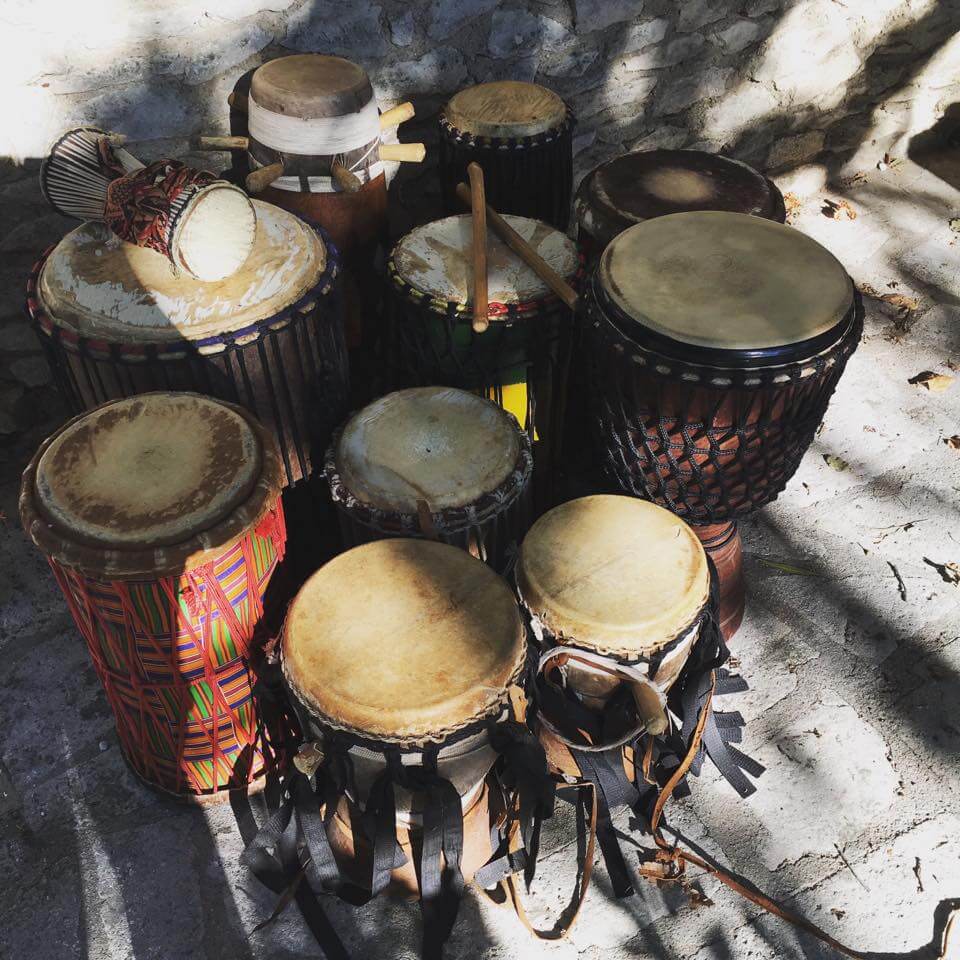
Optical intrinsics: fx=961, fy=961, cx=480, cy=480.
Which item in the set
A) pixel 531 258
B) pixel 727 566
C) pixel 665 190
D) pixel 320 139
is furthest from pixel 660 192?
pixel 727 566

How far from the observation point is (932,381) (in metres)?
3.36

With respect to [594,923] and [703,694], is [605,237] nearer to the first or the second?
[703,694]

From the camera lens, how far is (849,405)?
3311mm

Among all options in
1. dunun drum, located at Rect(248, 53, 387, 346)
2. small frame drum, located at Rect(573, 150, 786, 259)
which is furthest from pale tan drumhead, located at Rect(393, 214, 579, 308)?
dunun drum, located at Rect(248, 53, 387, 346)

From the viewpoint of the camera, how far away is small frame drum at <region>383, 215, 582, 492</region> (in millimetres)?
2443

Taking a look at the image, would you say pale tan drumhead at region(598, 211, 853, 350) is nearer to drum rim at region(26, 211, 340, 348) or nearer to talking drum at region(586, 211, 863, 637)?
talking drum at region(586, 211, 863, 637)

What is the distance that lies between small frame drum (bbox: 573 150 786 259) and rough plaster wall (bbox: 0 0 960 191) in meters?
0.73

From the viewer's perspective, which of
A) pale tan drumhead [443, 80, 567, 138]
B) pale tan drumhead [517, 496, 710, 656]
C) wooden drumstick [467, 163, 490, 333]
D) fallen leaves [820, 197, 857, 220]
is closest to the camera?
pale tan drumhead [517, 496, 710, 656]

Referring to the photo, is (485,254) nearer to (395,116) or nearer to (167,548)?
(395,116)

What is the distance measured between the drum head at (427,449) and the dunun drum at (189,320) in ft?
0.75

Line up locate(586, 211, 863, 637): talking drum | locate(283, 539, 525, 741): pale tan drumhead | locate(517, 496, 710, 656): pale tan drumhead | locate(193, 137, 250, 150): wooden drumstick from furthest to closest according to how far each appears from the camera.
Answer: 1. locate(193, 137, 250, 150): wooden drumstick
2. locate(586, 211, 863, 637): talking drum
3. locate(517, 496, 710, 656): pale tan drumhead
4. locate(283, 539, 525, 741): pale tan drumhead

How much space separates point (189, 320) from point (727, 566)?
152 cm

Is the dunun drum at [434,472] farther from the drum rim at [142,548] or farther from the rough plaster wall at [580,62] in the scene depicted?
the rough plaster wall at [580,62]

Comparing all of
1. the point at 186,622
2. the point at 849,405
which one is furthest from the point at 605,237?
the point at 186,622
